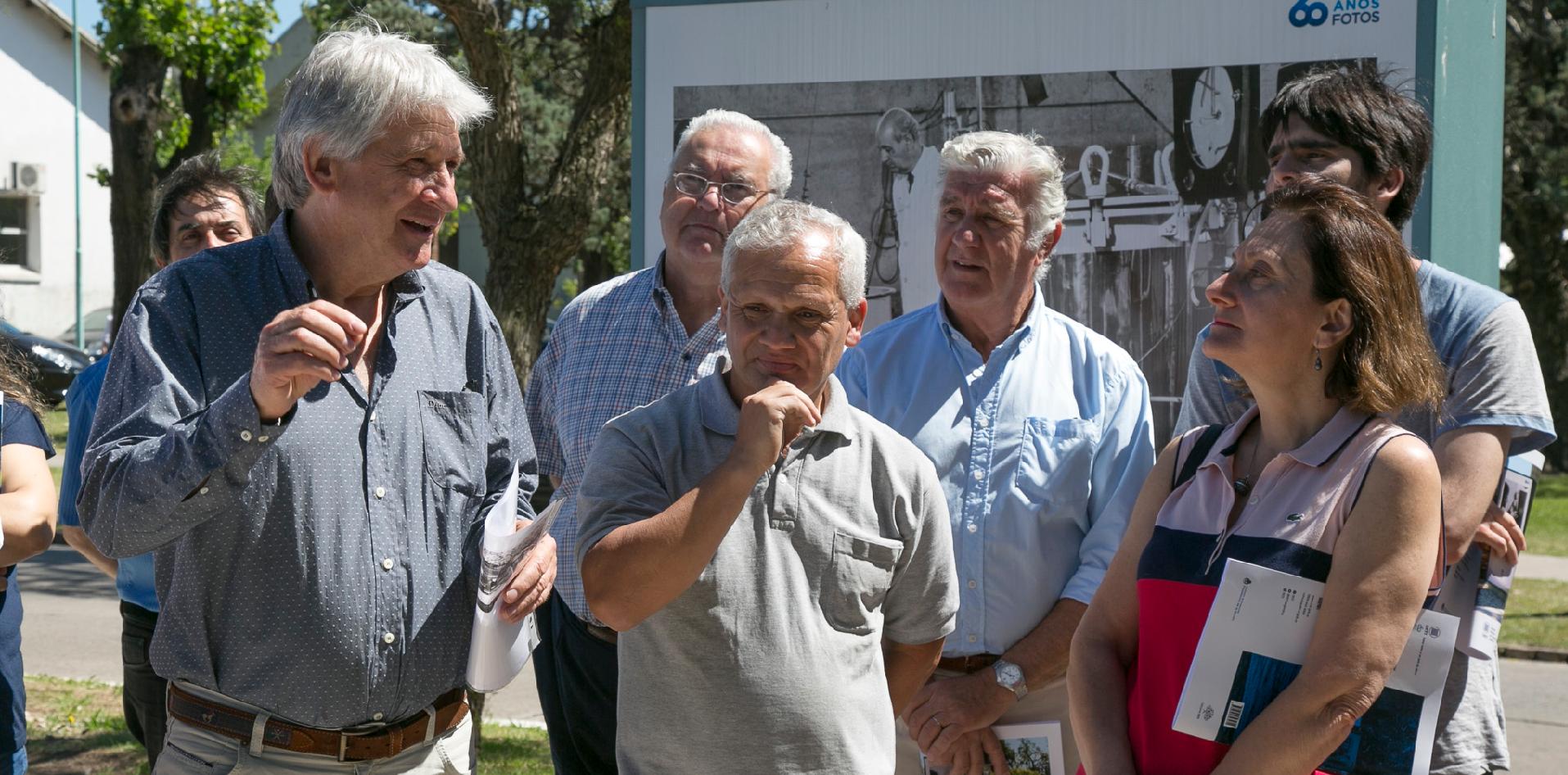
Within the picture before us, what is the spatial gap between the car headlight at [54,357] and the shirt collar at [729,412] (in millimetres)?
24090

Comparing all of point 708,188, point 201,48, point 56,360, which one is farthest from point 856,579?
point 56,360

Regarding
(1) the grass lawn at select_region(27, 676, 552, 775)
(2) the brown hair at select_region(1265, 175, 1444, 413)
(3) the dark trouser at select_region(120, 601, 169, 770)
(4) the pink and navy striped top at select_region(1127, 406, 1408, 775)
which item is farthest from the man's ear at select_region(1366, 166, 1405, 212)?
(1) the grass lawn at select_region(27, 676, 552, 775)

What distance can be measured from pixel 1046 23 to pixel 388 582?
2718 mm

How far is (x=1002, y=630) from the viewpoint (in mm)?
3111

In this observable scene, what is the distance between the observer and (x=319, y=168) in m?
2.41

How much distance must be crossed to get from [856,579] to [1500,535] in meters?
1.26

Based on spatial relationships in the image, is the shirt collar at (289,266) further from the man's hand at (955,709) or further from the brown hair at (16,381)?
the man's hand at (955,709)

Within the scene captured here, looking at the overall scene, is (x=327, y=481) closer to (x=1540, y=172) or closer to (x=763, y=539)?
(x=763, y=539)

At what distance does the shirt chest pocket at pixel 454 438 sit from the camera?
8.14 feet

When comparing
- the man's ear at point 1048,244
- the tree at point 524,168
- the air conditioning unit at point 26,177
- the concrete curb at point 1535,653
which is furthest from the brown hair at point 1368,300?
the air conditioning unit at point 26,177

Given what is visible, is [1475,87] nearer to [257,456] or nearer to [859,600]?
[859,600]

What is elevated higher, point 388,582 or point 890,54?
point 890,54

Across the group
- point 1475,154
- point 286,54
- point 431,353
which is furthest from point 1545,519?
point 286,54

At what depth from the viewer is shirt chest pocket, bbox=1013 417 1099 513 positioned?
3.14 metres
